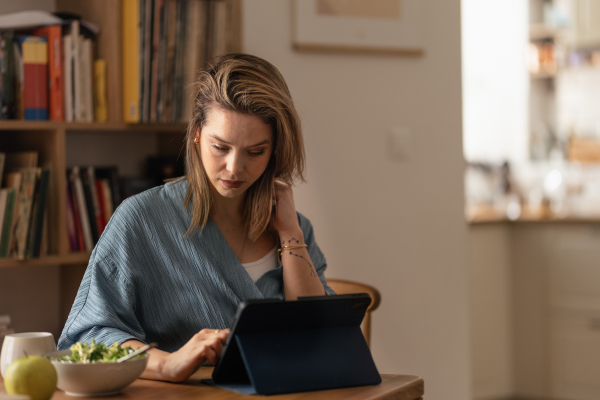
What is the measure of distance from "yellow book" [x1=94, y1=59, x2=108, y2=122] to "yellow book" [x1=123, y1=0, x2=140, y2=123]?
58 mm

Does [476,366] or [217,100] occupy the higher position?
[217,100]

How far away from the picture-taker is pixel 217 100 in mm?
1480

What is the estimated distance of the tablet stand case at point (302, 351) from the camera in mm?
1108

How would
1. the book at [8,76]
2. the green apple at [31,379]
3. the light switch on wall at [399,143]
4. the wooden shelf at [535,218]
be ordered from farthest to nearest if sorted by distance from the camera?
1. the wooden shelf at [535,218]
2. the light switch on wall at [399,143]
3. the book at [8,76]
4. the green apple at [31,379]

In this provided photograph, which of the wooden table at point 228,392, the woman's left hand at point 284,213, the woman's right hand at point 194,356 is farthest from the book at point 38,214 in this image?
the woman's right hand at point 194,356

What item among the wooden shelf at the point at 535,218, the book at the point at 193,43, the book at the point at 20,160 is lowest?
the wooden shelf at the point at 535,218

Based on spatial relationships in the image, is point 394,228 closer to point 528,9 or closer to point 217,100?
point 217,100

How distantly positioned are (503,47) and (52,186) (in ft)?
11.0

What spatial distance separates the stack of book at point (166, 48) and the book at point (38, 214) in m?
0.30

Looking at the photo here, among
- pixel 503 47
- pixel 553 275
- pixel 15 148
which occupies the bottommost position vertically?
pixel 553 275

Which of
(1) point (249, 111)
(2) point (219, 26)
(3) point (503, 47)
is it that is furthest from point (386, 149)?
(3) point (503, 47)

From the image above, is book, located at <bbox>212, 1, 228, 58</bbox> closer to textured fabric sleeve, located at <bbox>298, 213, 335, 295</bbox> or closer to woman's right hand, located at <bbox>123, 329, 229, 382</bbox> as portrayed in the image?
textured fabric sleeve, located at <bbox>298, 213, 335, 295</bbox>

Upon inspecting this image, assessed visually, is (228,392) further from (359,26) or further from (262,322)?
(359,26)

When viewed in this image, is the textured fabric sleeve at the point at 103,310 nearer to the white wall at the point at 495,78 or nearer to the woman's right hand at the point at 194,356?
the woman's right hand at the point at 194,356
